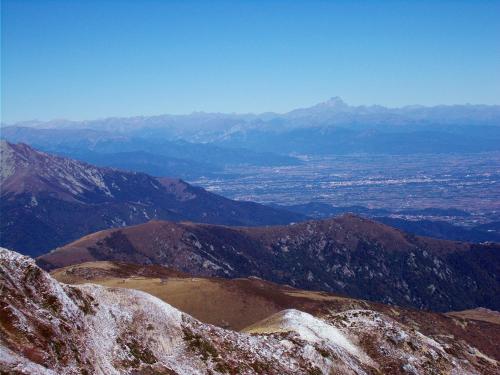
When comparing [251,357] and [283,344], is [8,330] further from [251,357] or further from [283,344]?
[283,344]

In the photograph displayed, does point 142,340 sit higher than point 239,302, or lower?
higher

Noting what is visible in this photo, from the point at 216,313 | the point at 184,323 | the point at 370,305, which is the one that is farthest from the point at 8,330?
the point at 370,305

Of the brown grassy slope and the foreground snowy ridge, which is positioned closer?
the foreground snowy ridge

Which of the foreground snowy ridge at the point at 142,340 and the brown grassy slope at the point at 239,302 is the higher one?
the foreground snowy ridge at the point at 142,340

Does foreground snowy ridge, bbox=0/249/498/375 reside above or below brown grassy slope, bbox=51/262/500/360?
above

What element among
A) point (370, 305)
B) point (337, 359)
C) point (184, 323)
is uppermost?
point (184, 323)

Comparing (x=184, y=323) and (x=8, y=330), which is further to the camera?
(x=184, y=323)

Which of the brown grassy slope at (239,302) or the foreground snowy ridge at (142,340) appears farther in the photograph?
the brown grassy slope at (239,302)

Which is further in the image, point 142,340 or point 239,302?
point 239,302
